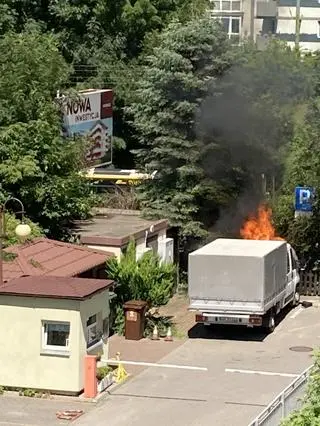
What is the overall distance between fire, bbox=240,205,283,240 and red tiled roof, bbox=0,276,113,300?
455 inches

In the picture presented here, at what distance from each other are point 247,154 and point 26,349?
575 inches

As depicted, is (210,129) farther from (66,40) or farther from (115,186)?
(66,40)

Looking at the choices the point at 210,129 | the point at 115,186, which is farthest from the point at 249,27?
the point at 210,129

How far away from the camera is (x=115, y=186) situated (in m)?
41.3

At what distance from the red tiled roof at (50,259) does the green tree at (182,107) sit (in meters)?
6.84

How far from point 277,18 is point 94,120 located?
42226 mm

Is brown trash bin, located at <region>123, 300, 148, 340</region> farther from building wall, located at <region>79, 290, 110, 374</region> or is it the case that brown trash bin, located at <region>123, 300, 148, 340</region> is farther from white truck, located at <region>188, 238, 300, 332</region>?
building wall, located at <region>79, 290, 110, 374</region>

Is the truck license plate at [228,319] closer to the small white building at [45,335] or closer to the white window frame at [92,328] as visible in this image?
the white window frame at [92,328]

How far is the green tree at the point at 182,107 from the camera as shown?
35.2 m

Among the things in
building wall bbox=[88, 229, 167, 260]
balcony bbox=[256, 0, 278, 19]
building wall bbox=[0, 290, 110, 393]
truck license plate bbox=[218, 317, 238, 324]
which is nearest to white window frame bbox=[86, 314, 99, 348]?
building wall bbox=[0, 290, 110, 393]

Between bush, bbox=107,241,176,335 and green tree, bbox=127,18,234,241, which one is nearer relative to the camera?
bush, bbox=107,241,176,335

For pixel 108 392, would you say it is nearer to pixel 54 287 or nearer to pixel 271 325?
pixel 54 287

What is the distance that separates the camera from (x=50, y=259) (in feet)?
88.6

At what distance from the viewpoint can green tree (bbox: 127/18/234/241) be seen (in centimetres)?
3525
